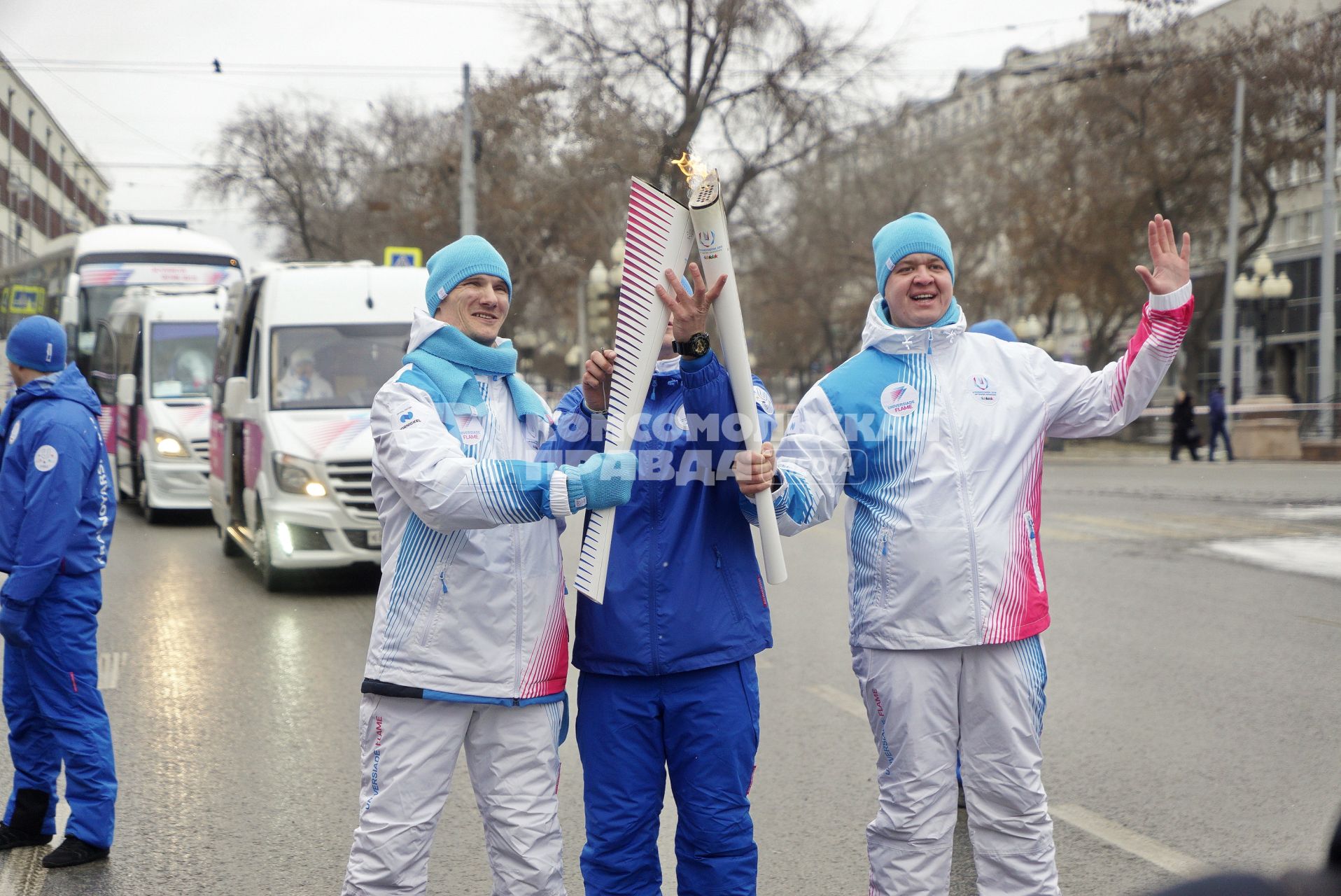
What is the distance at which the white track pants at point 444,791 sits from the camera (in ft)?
10.3

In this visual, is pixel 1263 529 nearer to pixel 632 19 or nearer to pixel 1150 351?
pixel 1150 351

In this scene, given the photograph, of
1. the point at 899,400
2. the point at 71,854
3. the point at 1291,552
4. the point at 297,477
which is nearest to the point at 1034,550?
the point at 899,400

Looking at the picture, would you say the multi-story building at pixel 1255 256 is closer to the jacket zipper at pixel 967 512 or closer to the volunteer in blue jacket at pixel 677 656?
the jacket zipper at pixel 967 512

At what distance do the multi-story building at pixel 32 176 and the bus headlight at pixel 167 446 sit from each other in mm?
26848

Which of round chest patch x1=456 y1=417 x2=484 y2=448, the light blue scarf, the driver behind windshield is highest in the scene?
the driver behind windshield

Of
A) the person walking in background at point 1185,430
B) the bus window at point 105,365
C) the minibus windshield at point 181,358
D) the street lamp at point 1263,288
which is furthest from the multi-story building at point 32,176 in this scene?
the street lamp at point 1263,288

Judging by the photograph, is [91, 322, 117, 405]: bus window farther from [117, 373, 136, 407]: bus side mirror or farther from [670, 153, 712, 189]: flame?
[670, 153, 712, 189]: flame

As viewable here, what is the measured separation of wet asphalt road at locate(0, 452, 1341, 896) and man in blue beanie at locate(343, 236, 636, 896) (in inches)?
41.8

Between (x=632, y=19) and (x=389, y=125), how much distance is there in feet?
65.5

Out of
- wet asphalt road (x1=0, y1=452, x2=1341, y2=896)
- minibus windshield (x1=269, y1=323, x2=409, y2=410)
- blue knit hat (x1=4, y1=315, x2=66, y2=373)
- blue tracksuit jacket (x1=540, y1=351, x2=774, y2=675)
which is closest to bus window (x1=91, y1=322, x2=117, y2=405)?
wet asphalt road (x1=0, y1=452, x2=1341, y2=896)

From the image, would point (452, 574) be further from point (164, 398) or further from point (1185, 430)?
point (1185, 430)

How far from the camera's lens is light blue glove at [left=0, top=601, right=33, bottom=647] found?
13.7ft

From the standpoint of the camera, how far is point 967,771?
3.41 meters

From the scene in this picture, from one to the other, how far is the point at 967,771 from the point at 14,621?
303 centimetres
